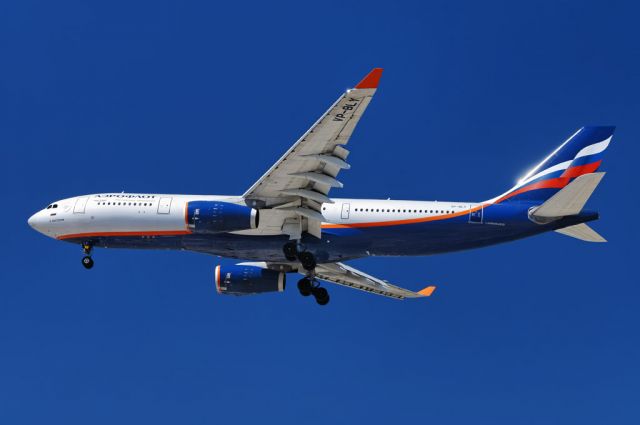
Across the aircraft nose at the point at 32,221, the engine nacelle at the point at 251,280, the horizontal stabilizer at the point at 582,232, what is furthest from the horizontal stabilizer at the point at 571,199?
the aircraft nose at the point at 32,221

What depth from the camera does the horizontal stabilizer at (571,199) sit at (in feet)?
142

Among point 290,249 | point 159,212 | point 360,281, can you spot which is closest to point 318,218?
point 290,249

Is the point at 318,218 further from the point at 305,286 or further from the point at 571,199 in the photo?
the point at 571,199

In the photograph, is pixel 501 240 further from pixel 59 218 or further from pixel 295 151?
pixel 59 218

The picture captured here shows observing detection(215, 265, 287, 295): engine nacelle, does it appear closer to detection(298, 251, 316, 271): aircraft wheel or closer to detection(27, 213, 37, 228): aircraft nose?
detection(298, 251, 316, 271): aircraft wheel

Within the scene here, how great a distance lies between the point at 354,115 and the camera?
39.5 meters

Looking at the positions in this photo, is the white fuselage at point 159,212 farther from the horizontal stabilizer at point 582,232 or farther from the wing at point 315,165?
the horizontal stabilizer at point 582,232

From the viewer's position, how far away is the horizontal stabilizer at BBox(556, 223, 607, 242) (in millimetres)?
45812

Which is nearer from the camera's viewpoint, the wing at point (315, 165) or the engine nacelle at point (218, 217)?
the wing at point (315, 165)

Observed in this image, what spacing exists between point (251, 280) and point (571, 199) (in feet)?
55.0

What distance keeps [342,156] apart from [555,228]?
33.7ft

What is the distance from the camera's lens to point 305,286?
51469mm

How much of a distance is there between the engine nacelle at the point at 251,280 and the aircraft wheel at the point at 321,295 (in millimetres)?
2267

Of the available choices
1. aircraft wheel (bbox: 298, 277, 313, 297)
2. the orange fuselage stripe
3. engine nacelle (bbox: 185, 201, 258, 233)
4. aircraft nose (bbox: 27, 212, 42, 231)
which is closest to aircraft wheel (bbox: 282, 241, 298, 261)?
engine nacelle (bbox: 185, 201, 258, 233)
